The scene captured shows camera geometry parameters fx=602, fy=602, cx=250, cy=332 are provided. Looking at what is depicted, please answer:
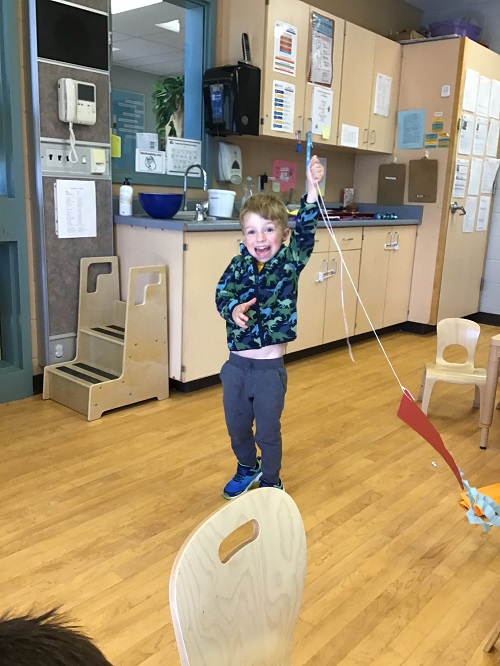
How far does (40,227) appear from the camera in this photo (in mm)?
3074

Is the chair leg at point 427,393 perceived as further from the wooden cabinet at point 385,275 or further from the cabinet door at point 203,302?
the wooden cabinet at point 385,275

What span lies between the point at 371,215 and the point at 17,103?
302 centimetres

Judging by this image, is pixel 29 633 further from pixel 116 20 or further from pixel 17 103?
pixel 116 20

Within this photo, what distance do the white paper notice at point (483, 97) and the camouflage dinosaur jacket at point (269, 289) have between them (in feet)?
11.7

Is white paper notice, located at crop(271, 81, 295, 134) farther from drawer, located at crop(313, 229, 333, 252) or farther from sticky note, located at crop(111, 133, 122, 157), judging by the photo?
sticky note, located at crop(111, 133, 122, 157)

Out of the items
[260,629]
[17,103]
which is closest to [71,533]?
[260,629]

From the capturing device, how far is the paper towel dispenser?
358 cm

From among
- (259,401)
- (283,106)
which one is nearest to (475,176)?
(283,106)

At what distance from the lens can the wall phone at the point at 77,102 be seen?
296 cm

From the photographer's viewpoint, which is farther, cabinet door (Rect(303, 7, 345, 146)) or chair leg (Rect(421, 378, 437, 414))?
cabinet door (Rect(303, 7, 345, 146))

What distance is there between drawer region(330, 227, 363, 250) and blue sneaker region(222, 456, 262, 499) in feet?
7.04

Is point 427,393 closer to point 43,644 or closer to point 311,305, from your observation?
point 311,305

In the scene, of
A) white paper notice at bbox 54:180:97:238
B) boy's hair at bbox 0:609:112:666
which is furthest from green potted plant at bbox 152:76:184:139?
boy's hair at bbox 0:609:112:666

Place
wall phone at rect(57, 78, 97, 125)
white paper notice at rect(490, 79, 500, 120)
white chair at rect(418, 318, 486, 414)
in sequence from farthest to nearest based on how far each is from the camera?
white paper notice at rect(490, 79, 500, 120) < white chair at rect(418, 318, 486, 414) < wall phone at rect(57, 78, 97, 125)
